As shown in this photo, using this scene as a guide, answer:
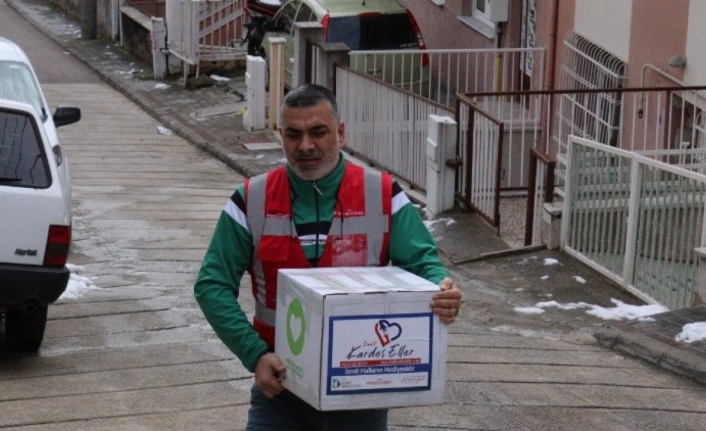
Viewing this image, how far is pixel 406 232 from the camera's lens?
4.47m

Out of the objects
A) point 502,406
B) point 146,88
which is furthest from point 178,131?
point 502,406

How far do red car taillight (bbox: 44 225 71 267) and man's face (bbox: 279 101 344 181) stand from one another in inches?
163

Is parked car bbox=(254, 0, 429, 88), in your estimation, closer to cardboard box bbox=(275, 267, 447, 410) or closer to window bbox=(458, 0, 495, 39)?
window bbox=(458, 0, 495, 39)

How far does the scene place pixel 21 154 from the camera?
866 centimetres

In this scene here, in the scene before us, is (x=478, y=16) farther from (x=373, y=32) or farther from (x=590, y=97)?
(x=590, y=97)

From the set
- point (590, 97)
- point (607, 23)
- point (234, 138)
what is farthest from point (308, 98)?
point (234, 138)

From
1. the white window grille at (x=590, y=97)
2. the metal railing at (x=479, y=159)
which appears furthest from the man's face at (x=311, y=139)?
the white window grille at (x=590, y=97)

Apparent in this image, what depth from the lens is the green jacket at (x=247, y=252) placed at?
170 inches

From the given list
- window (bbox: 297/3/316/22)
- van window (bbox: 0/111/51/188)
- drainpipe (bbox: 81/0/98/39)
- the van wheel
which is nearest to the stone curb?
the van wheel

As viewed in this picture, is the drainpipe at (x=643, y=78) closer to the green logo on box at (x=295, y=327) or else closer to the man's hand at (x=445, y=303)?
the man's hand at (x=445, y=303)

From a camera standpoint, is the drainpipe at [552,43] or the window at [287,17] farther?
the window at [287,17]

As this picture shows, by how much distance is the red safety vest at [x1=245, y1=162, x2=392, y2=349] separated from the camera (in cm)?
441

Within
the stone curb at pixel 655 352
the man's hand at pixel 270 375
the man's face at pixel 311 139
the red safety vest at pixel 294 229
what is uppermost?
the man's face at pixel 311 139

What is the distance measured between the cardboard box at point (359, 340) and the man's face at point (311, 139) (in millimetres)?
324
